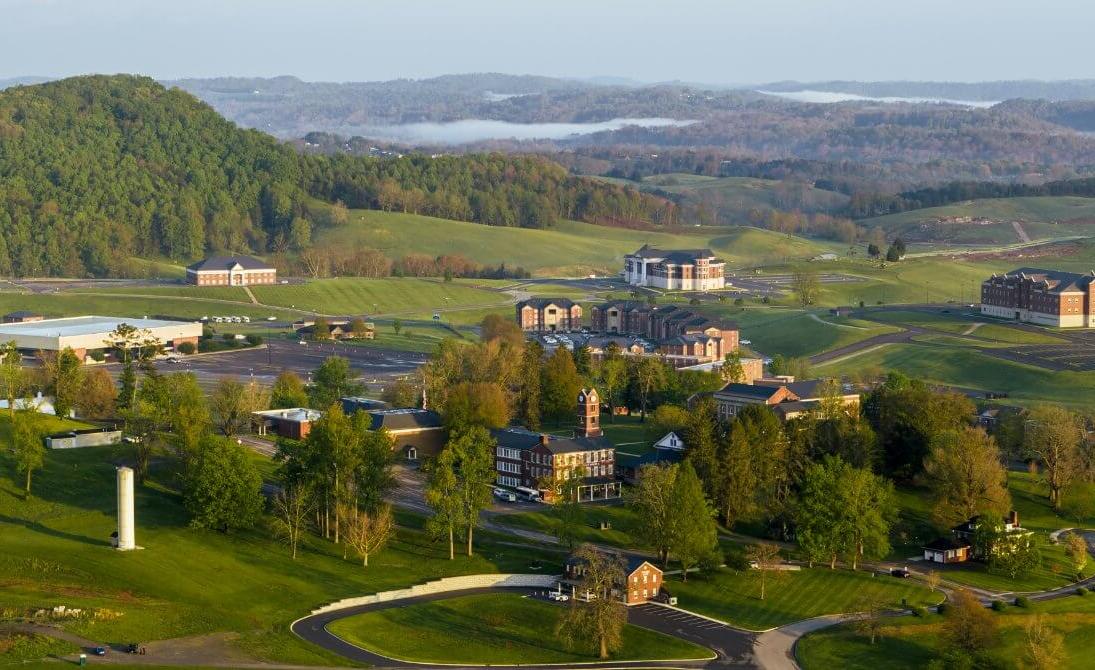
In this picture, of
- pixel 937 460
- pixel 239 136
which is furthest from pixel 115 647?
pixel 239 136

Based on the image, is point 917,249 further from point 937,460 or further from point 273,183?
point 937,460

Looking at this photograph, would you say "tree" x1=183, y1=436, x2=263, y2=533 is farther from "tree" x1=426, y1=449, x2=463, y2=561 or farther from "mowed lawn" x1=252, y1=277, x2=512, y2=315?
"mowed lawn" x1=252, y1=277, x2=512, y2=315

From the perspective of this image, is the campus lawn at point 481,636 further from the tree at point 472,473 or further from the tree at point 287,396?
the tree at point 287,396

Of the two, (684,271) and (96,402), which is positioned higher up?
(96,402)

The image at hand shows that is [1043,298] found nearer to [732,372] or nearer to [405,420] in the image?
[732,372]

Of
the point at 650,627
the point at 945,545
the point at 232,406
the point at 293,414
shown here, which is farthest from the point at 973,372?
the point at 650,627

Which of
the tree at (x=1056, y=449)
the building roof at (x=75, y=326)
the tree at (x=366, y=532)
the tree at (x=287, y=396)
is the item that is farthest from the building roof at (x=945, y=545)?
the building roof at (x=75, y=326)

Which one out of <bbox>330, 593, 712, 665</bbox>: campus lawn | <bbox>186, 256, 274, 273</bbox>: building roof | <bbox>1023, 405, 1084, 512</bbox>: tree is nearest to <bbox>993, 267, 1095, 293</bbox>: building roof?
<bbox>1023, 405, 1084, 512</bbox>: tree
